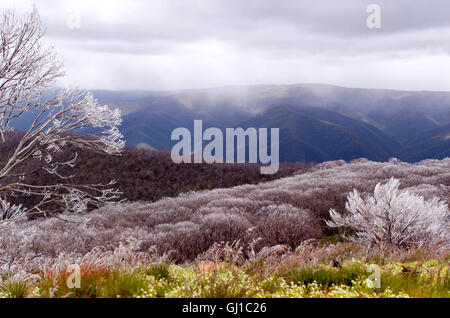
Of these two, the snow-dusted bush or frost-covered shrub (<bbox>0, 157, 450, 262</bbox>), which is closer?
the snow-dusted bush

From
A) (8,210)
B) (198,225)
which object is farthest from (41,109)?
(198,225)

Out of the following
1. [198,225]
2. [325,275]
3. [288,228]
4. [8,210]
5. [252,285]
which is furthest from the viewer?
[198,225]

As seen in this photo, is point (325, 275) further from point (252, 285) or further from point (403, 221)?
point (403, 221)

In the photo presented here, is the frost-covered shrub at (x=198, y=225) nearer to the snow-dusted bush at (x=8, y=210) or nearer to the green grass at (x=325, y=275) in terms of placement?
the snow-dusted bush at (x=8, y=210)

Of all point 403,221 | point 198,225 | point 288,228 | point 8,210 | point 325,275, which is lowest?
point 198,225

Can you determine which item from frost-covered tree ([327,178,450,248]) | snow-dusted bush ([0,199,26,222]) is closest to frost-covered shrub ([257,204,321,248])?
frost-covered tree ([327,178,450,248])

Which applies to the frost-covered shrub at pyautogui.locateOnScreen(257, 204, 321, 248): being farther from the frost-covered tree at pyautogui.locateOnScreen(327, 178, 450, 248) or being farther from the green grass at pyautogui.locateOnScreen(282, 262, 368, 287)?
the green grass at pyautogui.locateOnScreen(282, 262, 368, 287)

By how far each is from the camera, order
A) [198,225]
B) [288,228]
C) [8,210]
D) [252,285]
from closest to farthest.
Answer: [252,285] < [8,210] < [288,228] < [198,225]

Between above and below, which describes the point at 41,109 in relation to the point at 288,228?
above

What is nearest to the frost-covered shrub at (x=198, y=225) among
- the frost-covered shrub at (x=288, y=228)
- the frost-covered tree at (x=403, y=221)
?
Result: the frost-covered shrub at (x=288, y=228)

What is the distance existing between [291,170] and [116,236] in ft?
104

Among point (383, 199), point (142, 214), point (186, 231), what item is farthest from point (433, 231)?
point (142, 214)

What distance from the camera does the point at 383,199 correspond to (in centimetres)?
753

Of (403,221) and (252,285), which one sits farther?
(403,221)
